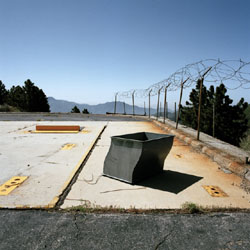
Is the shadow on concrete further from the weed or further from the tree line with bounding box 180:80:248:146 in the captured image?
the tree line with bounding box 180:80:248:146

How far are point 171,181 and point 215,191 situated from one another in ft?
2.57

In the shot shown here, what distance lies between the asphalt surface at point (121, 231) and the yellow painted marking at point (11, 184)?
0.73 meters

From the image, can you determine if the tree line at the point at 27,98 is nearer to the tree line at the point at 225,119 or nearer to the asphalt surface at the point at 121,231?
the tree line at the point at 225,119

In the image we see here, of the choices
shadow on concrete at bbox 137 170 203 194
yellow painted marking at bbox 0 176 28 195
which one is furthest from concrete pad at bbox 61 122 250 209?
yellow painted marking at bbox 0 176 28 195

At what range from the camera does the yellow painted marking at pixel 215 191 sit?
11.3 ft

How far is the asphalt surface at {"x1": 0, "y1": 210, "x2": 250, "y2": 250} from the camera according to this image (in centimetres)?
222

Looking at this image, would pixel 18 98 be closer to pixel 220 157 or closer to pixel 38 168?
pixel 38 168

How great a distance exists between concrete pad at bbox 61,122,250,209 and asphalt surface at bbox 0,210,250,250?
325mm

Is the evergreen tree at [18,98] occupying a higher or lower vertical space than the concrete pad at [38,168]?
higher

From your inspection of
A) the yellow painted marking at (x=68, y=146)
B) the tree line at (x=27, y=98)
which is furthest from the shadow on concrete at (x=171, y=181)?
the tree line at (x=27, y=98)

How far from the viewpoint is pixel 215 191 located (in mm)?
3605

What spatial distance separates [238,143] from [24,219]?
36888 mm

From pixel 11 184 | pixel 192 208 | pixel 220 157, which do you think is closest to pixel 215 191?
pixel 192 208

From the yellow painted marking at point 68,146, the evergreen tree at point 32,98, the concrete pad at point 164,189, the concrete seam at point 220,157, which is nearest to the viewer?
the concrete pad at point 164,189
